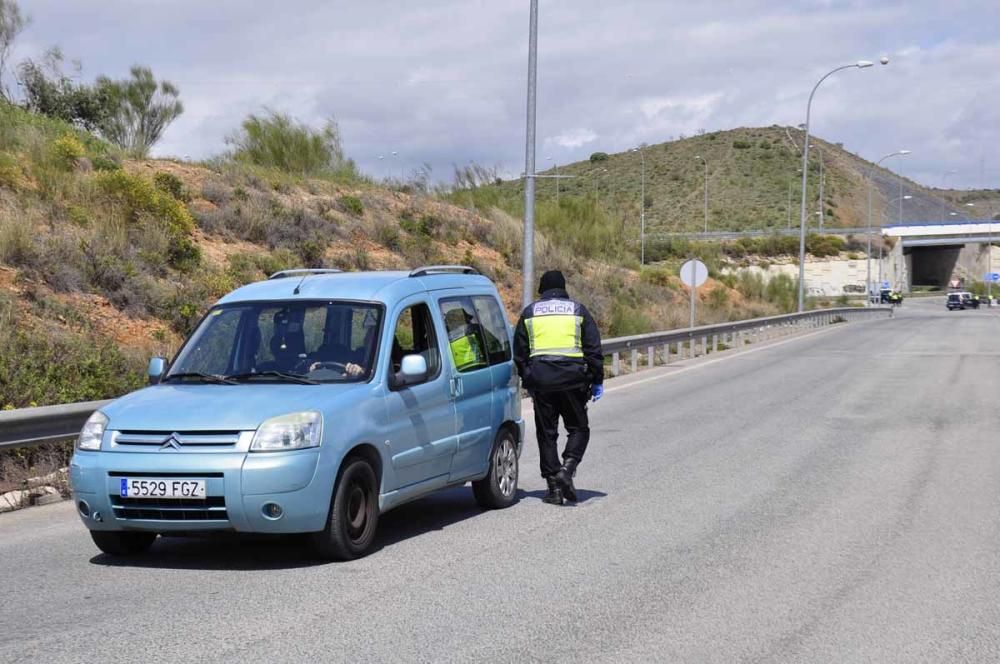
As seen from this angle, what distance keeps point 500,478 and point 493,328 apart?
122 cm

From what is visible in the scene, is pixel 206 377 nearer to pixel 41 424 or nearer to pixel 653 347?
pixel 41 424

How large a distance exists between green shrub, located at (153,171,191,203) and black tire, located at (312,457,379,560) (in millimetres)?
20781

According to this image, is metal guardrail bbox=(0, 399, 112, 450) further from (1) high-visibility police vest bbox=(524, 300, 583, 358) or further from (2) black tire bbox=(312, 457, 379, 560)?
(1) high-visibility police vest bbox=(524, 300, 583, 358)

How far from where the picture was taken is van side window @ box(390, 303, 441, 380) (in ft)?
28.9

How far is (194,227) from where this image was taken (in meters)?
26.4

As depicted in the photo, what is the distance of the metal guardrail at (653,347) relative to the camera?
33.0 feet

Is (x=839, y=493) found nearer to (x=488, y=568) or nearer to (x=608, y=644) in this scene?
(x=488, y=568)

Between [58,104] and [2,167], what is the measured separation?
14.9 m

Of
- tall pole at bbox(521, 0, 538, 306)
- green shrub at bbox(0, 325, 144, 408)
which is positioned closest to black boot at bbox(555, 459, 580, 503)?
green shrub at bbox(0, 325, 144, 408)

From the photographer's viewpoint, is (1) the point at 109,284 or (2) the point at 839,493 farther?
(1) the point at 109,284

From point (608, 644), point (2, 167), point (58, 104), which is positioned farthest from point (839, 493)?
point (58, 104)

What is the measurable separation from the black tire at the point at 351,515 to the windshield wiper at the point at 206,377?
1053 mm

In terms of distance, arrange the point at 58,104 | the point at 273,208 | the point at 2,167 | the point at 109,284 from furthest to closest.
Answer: the point at 58,104, the point at 273,208, the point at 2,167, the point at 109,284

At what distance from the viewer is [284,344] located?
8383 mm
